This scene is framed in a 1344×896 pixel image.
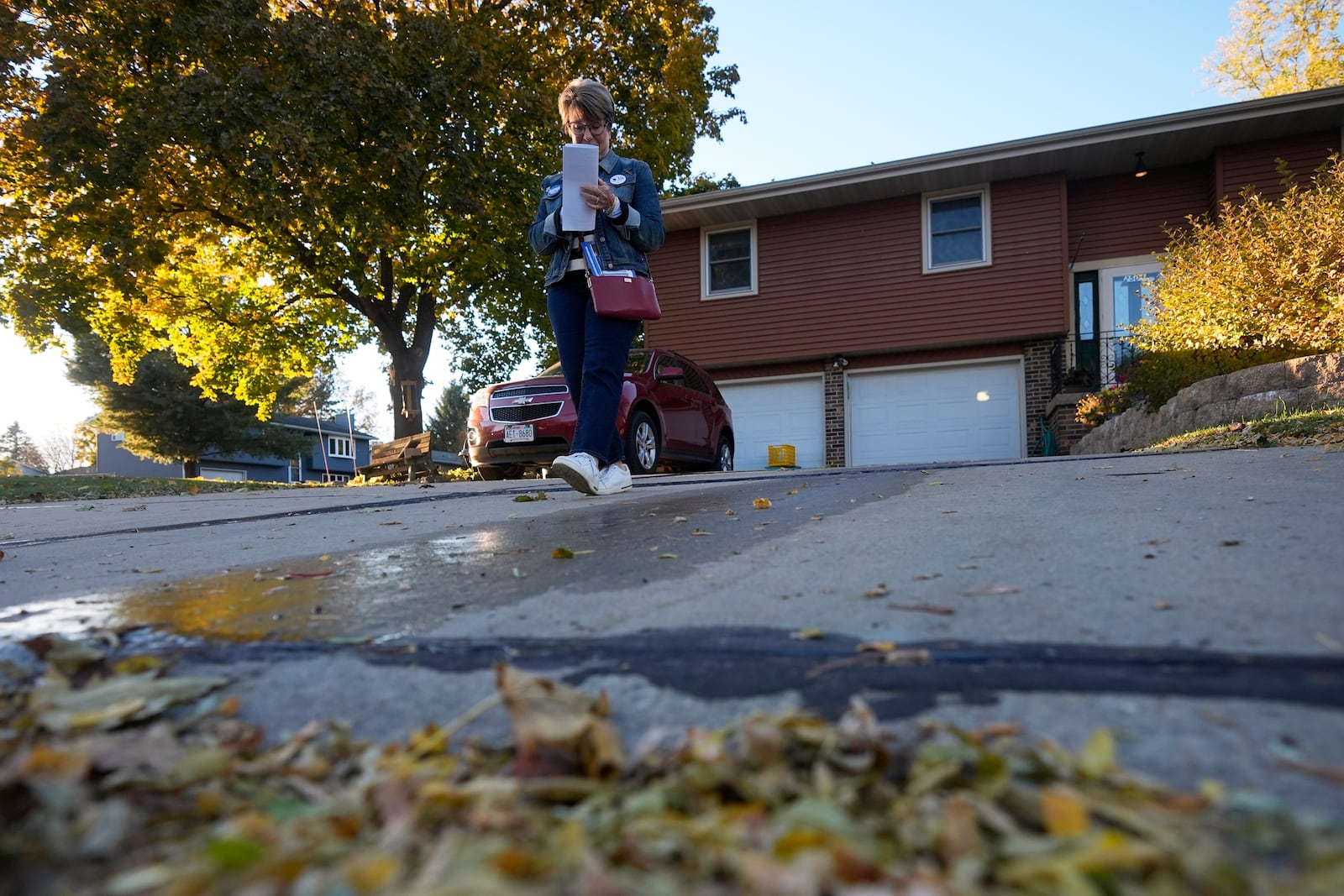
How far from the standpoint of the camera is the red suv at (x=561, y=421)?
853 cm

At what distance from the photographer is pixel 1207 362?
8.38m

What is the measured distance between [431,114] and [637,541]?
1308 centimetres

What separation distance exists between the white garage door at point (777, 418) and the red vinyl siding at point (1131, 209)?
4867 mm

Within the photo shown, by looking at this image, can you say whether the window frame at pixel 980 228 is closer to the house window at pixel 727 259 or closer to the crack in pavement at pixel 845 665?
the house window at pixel 727 259

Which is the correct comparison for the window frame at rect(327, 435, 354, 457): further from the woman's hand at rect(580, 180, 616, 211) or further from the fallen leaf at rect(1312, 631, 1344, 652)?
the fallen leaf at rect(1312, 631, 1344, 652)

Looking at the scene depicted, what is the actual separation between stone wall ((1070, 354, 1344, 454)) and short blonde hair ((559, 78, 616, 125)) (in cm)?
566

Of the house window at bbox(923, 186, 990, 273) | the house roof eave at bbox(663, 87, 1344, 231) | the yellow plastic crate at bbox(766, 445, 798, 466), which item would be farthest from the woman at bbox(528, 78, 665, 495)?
the house window at bbox(923, 186, 990, 273)

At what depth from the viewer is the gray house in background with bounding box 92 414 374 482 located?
42.4m

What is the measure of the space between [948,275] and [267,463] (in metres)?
40.8

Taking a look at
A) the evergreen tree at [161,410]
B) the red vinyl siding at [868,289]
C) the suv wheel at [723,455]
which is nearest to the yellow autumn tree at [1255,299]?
the red vinyl siding at [868,289]

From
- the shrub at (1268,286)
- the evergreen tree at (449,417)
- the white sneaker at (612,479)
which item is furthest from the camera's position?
the evergreen tree at (449,417)

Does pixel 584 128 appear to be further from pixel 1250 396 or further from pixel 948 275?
pixel 948 275

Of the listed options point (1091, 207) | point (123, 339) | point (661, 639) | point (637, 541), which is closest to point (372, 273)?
point (123, 339)

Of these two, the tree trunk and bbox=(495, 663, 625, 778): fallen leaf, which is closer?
bbox=(495, 663, 625, 778): fallen leaf
